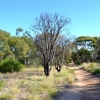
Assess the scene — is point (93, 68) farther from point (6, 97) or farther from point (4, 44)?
point (6, 97)

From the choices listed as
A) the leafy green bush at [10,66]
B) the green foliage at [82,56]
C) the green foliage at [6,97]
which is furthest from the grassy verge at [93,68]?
the green foliage at [82,56]

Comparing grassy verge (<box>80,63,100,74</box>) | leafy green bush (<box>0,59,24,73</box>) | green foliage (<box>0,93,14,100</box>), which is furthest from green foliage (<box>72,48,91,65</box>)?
green foliage (<box>0,93,14,100</box>)

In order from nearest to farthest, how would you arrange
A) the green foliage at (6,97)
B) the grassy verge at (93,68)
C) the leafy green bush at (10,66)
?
the green foliage at (6,97), the grassy verge at (93,68), the leafy green bush at (10,66)

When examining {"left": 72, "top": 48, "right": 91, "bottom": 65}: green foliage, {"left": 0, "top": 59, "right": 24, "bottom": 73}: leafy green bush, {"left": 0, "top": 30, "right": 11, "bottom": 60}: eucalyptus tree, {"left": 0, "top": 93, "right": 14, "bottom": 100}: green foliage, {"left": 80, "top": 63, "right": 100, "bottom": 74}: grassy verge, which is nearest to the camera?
{"left": 0, "top": 93, "right": 14, "bottom": 100}: green foliage

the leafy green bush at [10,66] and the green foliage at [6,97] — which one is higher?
the leafy green bush at [10,66]

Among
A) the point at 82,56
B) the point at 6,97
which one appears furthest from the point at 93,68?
the point at 82,56

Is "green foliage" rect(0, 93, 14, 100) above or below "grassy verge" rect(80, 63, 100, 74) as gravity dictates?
below

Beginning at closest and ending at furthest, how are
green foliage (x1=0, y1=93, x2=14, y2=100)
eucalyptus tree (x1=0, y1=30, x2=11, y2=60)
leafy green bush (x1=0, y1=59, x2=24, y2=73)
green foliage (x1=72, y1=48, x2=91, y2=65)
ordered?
green foliage (x1=0, y1=93, x2=14, y2=100)
leafy green bush (x1=0, y1=59, x2=24, y2=73)
eucalyptus tree (x1=0, y1=30, x2=11, y2=60)
green foliage (x1=72, y1=48, x2=91, y2=65)

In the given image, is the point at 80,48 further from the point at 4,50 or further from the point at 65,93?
the point at 65,93

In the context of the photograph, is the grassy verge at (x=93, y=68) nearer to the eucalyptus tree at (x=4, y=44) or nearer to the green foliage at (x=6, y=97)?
the eucalyptus tree at (x=4, y=44)

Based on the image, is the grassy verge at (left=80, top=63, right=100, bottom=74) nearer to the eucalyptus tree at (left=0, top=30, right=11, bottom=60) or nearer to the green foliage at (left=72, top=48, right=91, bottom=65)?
the eucalyptus tree at (left=0, top=30, right=11, bottom=60)

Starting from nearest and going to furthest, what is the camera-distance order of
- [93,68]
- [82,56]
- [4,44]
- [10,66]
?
[10,66]
[93,68]
[4,44]
[82,56]

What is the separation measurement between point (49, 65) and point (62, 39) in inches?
389

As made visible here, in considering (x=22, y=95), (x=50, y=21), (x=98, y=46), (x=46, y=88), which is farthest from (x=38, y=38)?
(x=98, y=46)
